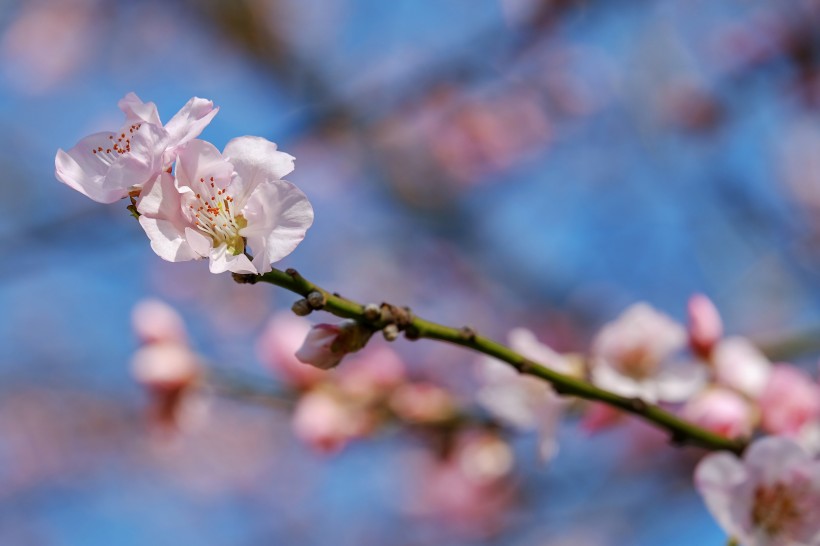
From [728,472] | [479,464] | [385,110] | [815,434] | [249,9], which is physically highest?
[249,9]

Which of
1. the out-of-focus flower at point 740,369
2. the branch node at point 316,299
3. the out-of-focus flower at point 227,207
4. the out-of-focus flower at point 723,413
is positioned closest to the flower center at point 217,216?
the out-of-focus flower at point 227,207

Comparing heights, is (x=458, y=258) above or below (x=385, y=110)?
above

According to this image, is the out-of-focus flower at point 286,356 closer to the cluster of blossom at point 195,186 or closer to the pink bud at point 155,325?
the pink bud at point 155,325

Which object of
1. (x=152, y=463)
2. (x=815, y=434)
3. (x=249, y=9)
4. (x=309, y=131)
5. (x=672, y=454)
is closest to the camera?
(x=815, y=434)

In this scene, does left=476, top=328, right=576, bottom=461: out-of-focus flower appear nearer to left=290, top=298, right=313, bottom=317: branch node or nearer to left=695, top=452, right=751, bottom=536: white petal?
left=695, top=452, right=751, bottom=536: white petal

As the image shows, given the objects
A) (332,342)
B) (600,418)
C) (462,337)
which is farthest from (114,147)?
(600,418)

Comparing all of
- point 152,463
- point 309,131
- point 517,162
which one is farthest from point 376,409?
point 152,463

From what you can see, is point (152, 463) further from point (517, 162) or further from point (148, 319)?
point (148, 319)

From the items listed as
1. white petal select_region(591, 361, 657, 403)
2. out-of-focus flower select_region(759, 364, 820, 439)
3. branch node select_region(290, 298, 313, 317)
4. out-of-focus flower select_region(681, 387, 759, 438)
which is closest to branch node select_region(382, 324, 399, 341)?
branch node select_region(290, 298, 313, 317)

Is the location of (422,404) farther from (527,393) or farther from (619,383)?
(619,383)
